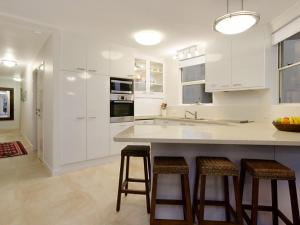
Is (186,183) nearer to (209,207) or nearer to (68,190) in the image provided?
(209,207)

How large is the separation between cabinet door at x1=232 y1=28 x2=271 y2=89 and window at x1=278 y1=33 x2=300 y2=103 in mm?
276

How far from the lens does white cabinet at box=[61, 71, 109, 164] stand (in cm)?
321

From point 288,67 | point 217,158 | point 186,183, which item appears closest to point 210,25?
point 288,67

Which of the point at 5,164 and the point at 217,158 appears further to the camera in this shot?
the point at 5,164

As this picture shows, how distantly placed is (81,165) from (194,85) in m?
2.99

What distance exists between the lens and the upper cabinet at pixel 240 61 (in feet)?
9.45

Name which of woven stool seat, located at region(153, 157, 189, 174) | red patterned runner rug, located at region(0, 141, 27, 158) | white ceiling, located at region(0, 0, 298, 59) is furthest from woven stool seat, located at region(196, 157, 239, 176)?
red patterned runner rug, located at region(0, 141, 27, 158)

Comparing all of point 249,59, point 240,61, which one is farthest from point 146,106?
point 249,59

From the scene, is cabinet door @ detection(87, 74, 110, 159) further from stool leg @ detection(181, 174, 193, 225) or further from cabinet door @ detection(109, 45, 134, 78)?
stool leg @ detection(181, 174, 193, 225)

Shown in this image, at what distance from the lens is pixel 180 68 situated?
465cm

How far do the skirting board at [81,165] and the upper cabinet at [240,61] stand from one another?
2.38 meters

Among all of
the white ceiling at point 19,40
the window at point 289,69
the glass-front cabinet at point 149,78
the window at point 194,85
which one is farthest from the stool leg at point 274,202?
the white ceiling at point 19,40

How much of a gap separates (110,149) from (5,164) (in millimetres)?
2019

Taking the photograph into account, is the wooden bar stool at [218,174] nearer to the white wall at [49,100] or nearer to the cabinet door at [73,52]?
the white wall at [49,100]
